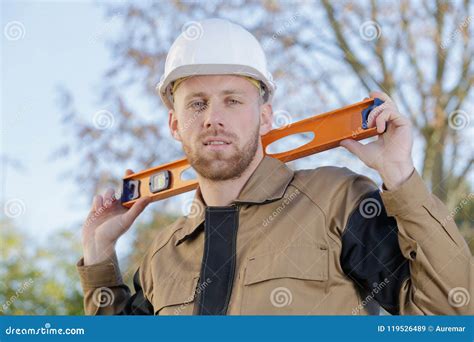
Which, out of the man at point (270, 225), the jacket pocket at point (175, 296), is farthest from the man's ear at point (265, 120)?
the jacket pocket at point (175, 296)

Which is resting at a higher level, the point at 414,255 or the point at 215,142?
the point at 215,142

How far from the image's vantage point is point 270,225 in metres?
2.62

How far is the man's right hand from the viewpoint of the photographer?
317 centimetres

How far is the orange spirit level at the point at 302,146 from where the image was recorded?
8.41 ft

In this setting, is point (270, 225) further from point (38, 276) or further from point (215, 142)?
point (38, 276)

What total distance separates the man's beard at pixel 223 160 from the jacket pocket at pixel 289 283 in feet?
1.40

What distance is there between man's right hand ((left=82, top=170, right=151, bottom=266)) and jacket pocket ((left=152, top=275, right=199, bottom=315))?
47cm

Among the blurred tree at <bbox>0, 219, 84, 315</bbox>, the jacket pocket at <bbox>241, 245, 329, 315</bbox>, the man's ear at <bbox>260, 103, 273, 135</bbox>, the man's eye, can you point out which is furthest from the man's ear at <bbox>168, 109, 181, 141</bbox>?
the blurred tree at <bbox>0, 219, 84, 315</bbox>

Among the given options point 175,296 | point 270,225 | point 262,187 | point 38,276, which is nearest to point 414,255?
point 270,225

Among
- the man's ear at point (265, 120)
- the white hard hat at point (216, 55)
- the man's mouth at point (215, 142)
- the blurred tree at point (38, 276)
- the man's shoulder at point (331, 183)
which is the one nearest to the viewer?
the man's shoulder at point (331, 183)

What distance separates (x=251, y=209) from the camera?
8.83 ft

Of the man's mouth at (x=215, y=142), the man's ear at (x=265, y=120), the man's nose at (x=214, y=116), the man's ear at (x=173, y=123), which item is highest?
the man's ear at (x=173, y=123)

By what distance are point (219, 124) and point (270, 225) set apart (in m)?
0.47

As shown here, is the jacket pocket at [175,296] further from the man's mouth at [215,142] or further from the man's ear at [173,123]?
the man's ear at [173,123]
